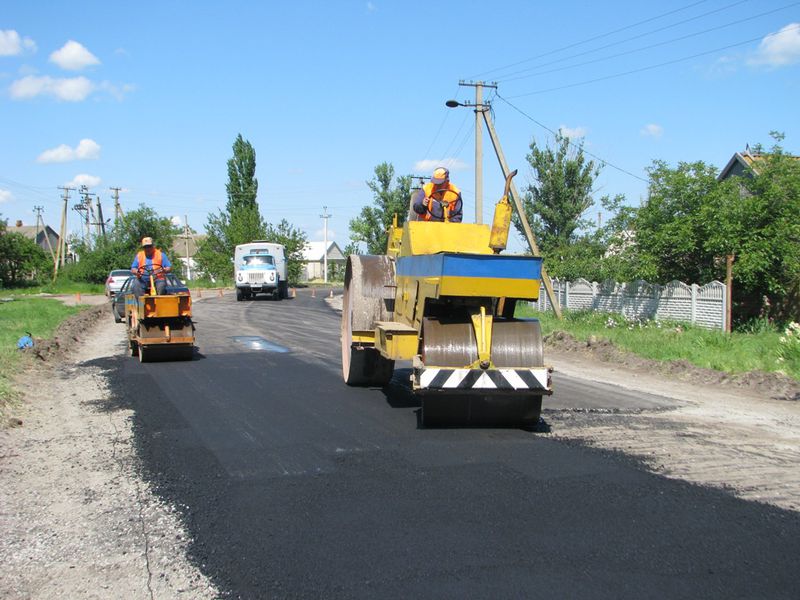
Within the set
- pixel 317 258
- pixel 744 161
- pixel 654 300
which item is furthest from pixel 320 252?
pixel 654 300

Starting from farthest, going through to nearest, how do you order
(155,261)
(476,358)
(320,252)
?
1. (320,252)
2. (155,261)
3. (476,358)

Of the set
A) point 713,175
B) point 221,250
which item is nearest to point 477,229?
point 713,175

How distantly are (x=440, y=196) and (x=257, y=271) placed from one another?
29220mm

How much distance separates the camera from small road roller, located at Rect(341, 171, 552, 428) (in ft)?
22.6

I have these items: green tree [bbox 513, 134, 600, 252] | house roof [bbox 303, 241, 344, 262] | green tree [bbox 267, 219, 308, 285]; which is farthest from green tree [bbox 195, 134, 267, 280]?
house roof [bbox 303, 241, 344, 262]

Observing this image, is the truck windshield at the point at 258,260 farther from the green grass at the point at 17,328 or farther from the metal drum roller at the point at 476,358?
the metal drum roller at the point at 476,358

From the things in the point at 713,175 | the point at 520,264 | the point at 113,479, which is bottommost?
the point at 113,479

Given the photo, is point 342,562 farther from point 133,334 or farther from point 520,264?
point 133,334

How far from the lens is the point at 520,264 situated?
6918mm

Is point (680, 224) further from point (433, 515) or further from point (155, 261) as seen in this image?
point (433, 515)

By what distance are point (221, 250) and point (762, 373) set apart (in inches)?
2129

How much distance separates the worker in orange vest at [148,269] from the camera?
12.9 m

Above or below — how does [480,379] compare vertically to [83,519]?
above

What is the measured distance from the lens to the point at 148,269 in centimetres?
1296
